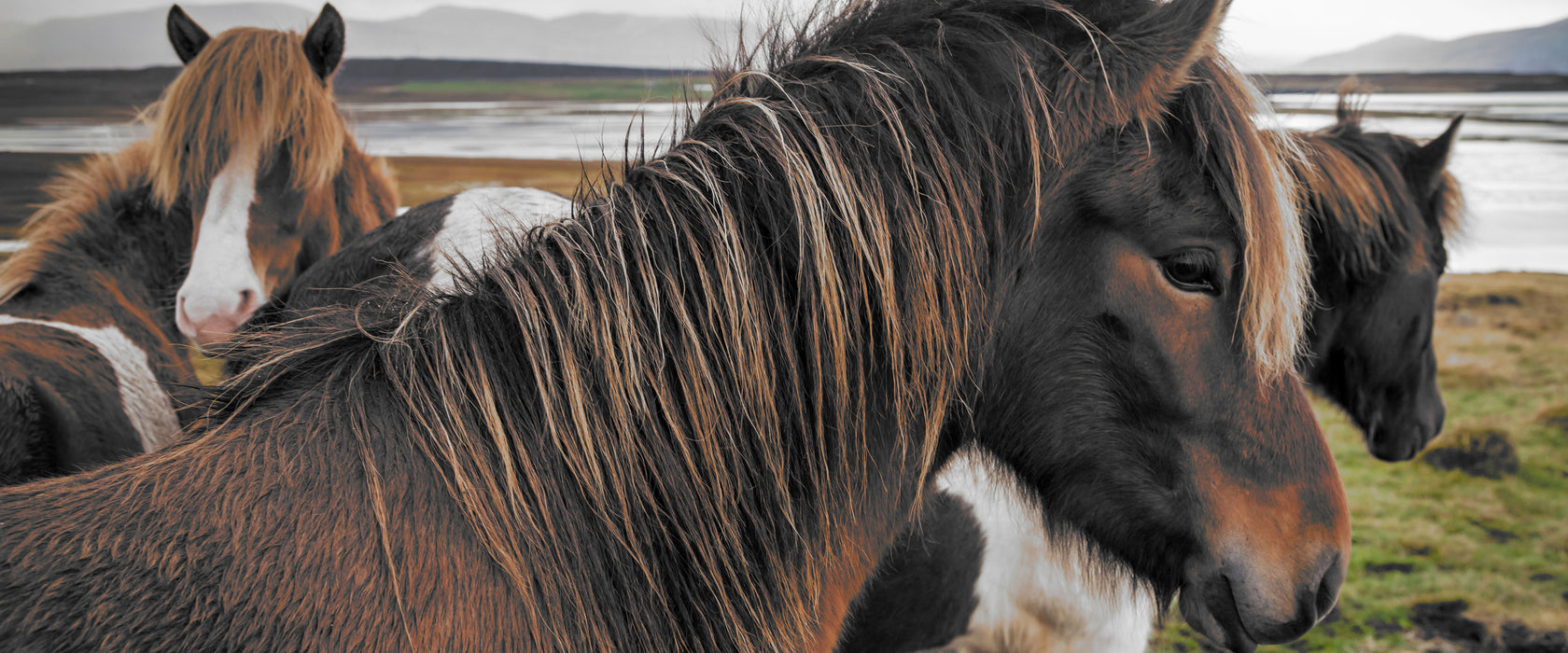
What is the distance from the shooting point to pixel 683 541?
882mm

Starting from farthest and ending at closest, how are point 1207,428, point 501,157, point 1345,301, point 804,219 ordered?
point 501,157
point 1345,301
point 1207,428
point 804,219

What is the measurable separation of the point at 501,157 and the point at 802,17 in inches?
337

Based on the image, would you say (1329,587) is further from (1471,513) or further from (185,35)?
(1471,513)

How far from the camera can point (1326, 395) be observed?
9.20 ft

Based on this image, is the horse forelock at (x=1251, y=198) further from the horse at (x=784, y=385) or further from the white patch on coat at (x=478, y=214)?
the white patch on coat at (x=478, y=214)

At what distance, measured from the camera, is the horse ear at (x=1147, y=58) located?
92cm

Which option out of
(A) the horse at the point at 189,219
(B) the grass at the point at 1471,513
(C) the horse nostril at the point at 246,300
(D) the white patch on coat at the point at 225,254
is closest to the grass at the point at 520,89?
(A) the horse at the point at 189,219

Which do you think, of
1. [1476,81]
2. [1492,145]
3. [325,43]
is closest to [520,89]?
[325,43]

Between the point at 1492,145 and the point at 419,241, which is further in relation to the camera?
the point at 1492,145

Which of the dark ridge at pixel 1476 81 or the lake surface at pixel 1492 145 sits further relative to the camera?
the lake surface at pixel 1492 145

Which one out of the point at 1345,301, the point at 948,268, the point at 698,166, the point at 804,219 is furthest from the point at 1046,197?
the point at 1345,301

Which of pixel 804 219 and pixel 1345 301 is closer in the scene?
pixel 804 219

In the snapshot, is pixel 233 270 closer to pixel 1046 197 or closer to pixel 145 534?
pixel 145 534

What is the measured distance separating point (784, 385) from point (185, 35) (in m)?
3.00
